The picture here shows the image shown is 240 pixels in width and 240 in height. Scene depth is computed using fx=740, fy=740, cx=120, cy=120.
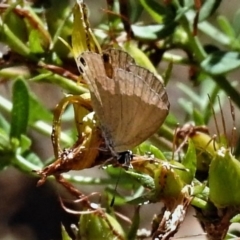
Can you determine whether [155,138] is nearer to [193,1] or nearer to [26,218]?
[193,1]

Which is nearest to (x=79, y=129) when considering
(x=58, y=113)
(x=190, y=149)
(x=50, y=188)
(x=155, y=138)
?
(x=58, y=113)

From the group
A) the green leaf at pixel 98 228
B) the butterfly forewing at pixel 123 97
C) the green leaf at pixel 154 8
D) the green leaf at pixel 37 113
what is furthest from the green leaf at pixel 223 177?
the green leaf at pixel 37 113

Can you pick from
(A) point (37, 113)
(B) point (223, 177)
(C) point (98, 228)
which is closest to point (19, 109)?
(A) point (37, 113)

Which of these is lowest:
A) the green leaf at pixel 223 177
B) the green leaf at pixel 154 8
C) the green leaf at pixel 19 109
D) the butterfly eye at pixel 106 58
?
the green leaf at pixel 19 109

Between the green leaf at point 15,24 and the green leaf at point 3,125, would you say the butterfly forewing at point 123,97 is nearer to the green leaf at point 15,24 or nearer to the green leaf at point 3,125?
the green leaf at point 15,24

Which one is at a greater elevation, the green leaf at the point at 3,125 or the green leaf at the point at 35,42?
the green leaf at the point at 35,42

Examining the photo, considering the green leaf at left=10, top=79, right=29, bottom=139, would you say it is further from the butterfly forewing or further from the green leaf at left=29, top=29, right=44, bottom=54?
the butterfly forewing
